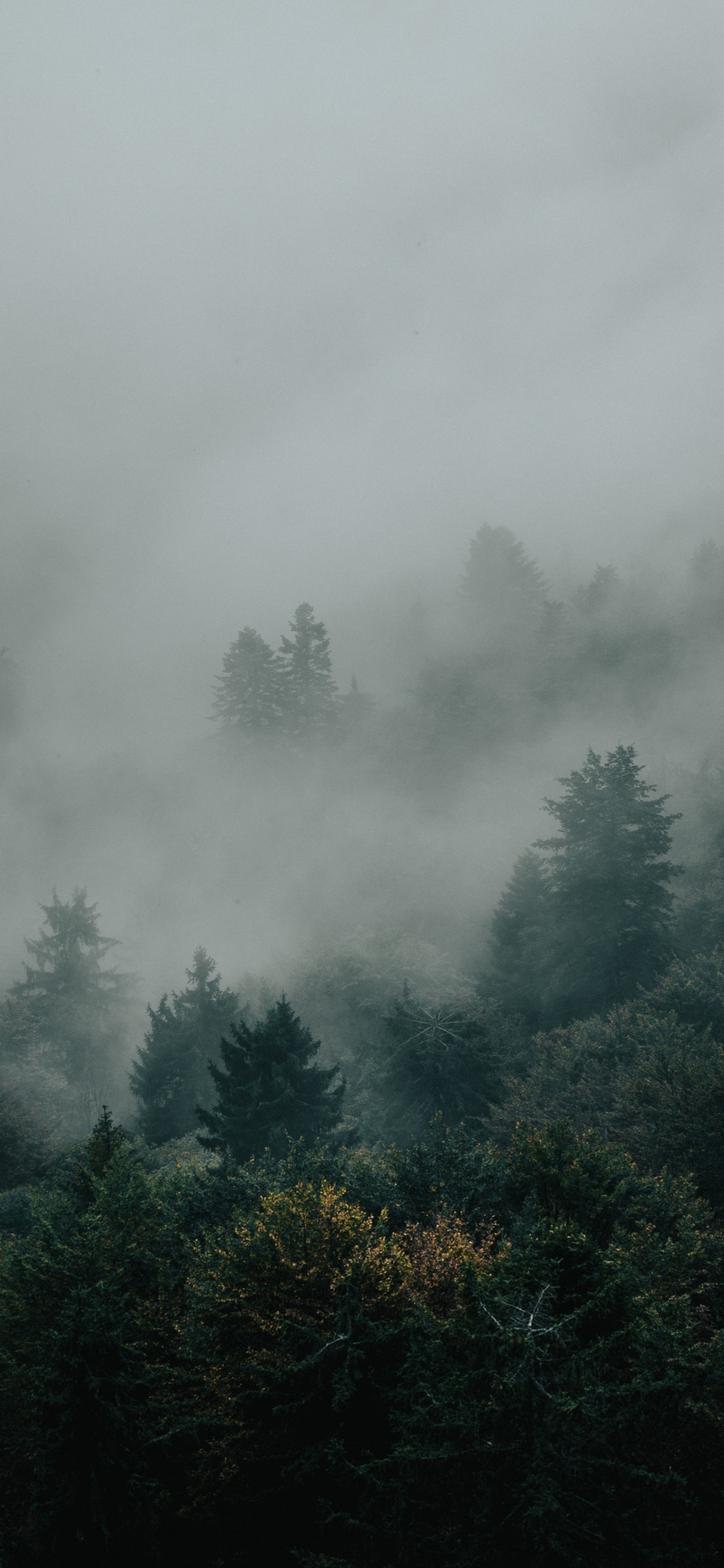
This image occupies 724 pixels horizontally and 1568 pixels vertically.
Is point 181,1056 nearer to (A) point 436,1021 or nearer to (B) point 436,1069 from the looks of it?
(B) point 436,1069

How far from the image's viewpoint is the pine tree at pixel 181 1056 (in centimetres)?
3231

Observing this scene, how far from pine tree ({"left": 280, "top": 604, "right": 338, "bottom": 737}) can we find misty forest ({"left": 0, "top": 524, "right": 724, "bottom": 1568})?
20.9 metres

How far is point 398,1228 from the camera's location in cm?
1312

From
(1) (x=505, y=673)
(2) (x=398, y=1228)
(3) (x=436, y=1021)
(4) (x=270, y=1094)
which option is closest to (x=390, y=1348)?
(2) (x=398, y=1228)

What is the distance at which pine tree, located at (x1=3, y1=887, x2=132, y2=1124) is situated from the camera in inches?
1654

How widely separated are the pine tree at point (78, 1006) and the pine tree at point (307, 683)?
2514 cm

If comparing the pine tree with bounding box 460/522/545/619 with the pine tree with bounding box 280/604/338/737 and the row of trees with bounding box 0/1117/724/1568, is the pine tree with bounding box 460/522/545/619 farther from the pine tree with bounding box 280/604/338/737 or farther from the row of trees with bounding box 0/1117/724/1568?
the row of trees with bounding box 0/1117/724/1568

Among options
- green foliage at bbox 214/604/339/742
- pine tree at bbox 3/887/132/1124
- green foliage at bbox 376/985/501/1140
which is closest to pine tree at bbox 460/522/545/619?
green foliage at bbox 214/604/339/742

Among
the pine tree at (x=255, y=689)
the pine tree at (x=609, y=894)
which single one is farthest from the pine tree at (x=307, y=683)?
the pine tree at (x=609, y=894)

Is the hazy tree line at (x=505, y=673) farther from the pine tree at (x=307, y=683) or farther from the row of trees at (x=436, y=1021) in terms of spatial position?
the row of trees at (x=436, y=1021)

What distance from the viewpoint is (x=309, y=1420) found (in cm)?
920

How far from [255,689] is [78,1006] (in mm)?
32101

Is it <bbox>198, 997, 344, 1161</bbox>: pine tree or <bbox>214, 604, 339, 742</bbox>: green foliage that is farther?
<bbox>214, 604, 339, 742</bbox>: green foliage

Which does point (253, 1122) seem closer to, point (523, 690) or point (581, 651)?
point (523, 690)
